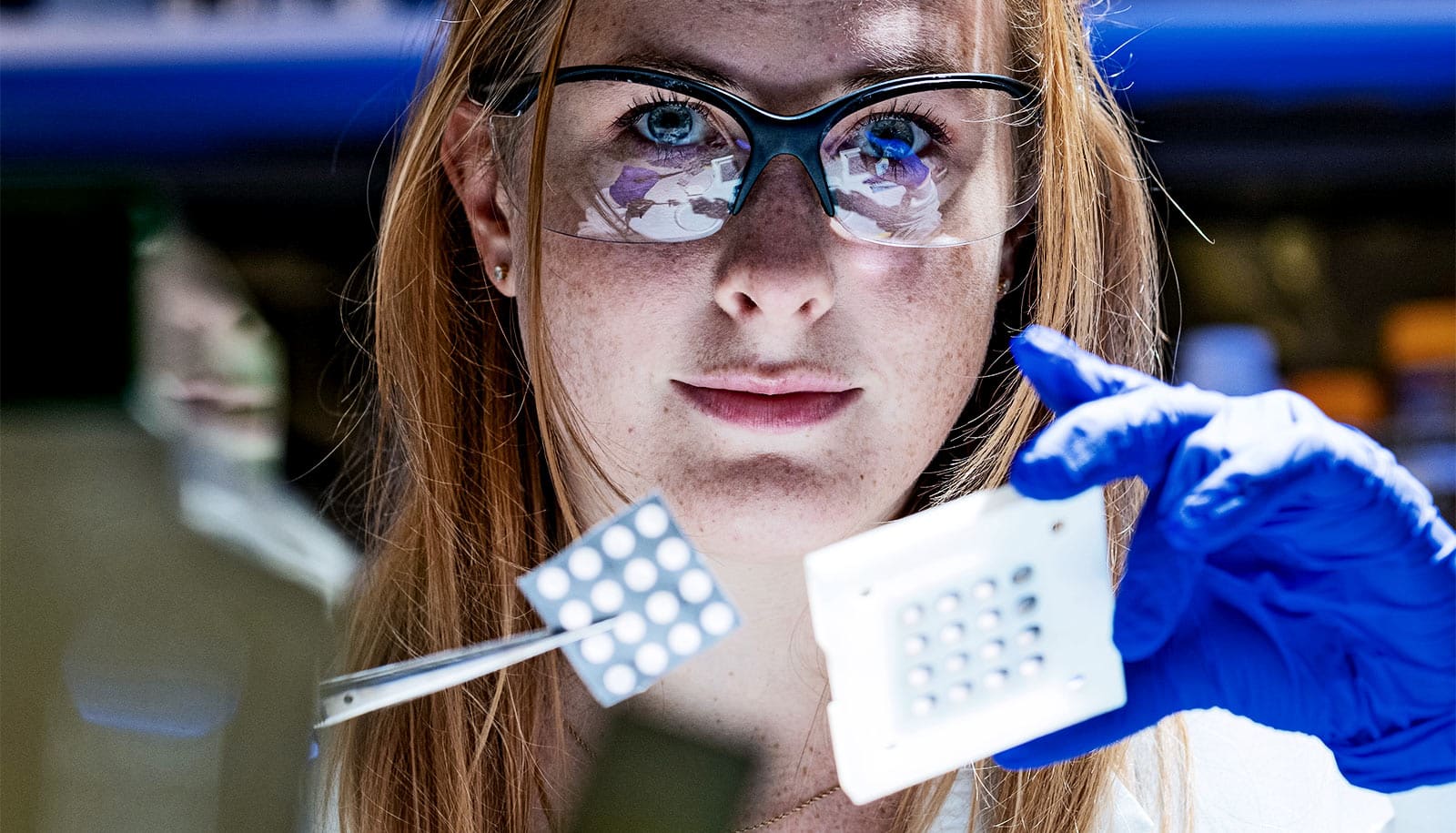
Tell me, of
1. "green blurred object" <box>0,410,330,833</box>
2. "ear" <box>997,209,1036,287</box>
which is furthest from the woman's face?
"green blurred object" <box>0,410,330,833</box>

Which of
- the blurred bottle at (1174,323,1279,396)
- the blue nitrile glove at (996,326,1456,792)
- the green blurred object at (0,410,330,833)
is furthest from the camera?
the blurred bottle at (1174,323,1279,396)

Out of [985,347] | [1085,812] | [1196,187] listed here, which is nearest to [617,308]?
[985,347]

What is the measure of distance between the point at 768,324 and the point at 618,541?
1.03 feet

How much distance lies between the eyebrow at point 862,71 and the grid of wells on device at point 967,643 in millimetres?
542

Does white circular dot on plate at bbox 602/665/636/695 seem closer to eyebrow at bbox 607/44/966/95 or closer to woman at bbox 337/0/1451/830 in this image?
woman at bbox 337/0/1451/830

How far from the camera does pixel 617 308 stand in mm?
1365

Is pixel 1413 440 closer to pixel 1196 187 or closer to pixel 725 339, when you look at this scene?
pixel 1196 187

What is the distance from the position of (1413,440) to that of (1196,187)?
29.9 inches

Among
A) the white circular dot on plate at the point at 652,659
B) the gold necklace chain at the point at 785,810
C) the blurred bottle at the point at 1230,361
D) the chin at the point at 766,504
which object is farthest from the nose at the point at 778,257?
the blurred bottle at the point at 1230,361

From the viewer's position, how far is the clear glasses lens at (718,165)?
4.37 ft

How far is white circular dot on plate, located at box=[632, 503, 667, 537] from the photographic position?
42.9 inches

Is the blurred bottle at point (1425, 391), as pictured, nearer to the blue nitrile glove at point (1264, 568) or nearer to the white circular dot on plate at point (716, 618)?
the blue nitrile glove at point (1264, 568)

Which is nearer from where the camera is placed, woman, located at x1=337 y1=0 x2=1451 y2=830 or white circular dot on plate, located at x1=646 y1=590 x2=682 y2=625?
white circular dot on plate, located at x1=646 y1=590 x2=682 y2=625

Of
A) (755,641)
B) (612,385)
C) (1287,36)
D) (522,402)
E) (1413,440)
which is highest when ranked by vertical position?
(1287,36)
